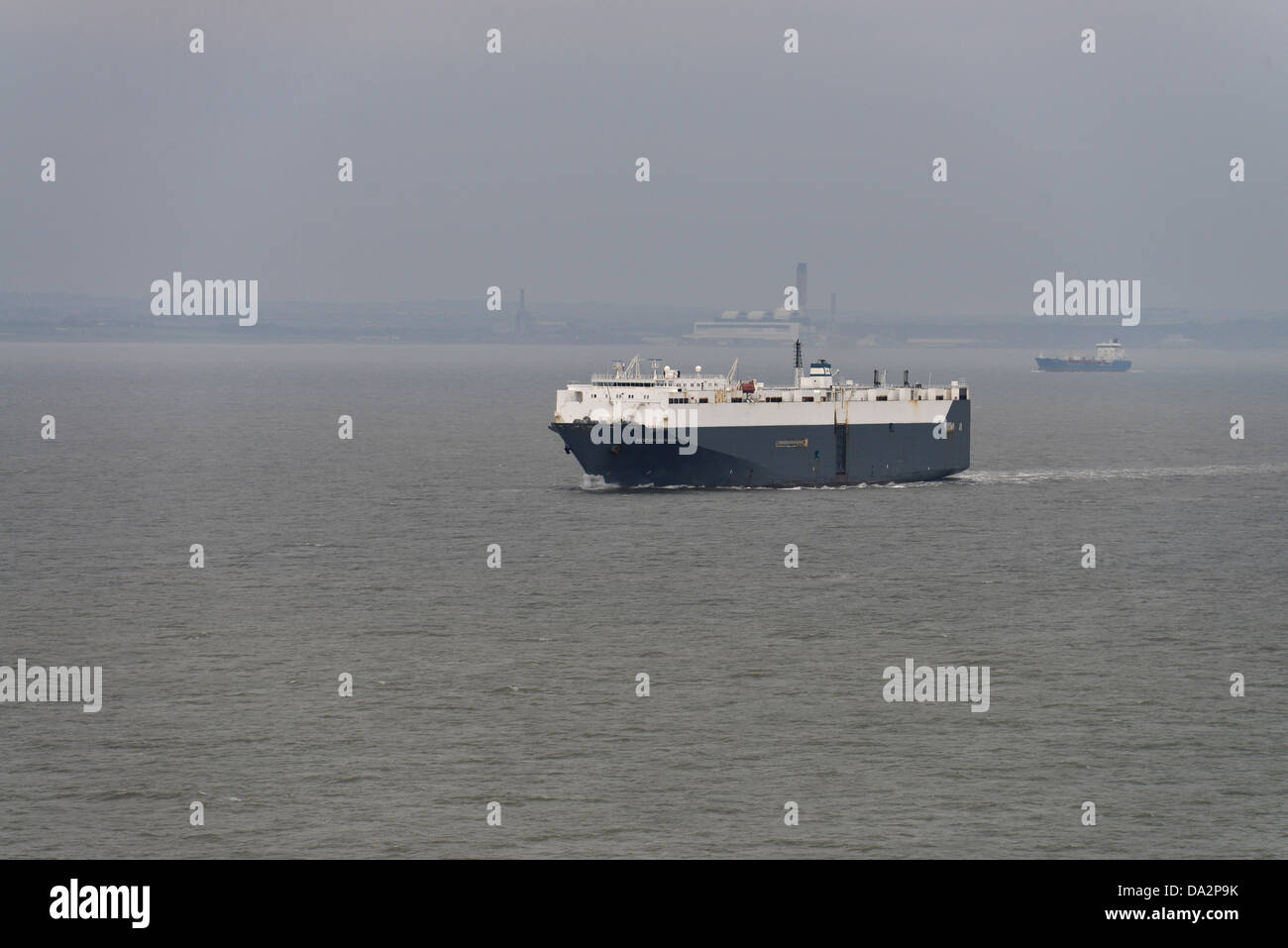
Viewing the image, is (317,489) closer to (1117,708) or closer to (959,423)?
(959,423)

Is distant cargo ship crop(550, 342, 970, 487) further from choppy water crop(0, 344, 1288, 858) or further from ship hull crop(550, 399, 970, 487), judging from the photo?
choppy water crop(0, 344, 1288, 858)

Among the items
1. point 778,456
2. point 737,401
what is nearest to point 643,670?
point 778,456

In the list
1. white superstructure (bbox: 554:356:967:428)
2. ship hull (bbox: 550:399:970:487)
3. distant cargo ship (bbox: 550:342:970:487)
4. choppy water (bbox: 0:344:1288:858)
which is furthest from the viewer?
ship hull (bbox: 550:399:970:487)

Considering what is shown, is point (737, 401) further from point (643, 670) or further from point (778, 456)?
point (643, 670)

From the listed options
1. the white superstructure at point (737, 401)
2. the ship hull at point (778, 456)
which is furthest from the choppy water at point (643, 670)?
the white superstructure at point (737, 401)

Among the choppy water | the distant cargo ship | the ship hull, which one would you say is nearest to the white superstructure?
the distant cargo ship

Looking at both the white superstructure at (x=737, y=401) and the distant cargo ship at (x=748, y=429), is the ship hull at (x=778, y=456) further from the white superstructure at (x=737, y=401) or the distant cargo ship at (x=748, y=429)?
the white superstructure at (x=737, y=401)
